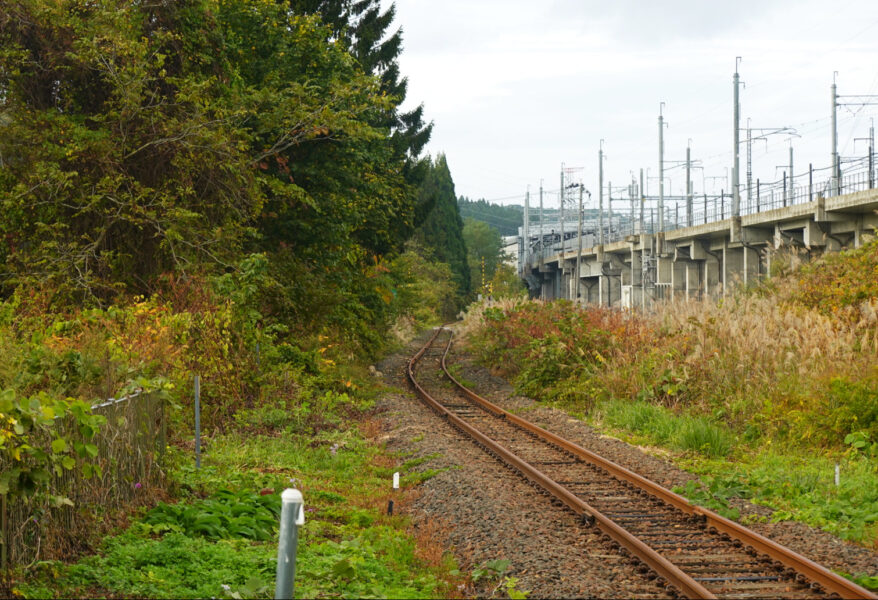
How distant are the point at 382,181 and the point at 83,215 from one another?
32.4 feet

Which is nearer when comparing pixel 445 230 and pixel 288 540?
pixel 288 540

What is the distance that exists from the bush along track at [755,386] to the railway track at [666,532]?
1.44 ft

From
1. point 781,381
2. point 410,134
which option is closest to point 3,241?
point 781,381

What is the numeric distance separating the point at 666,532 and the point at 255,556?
4.07 m

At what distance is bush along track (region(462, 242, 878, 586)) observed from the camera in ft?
32.6

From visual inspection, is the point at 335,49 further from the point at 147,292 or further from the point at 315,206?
the point at 147,292

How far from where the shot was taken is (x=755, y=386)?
14195mm

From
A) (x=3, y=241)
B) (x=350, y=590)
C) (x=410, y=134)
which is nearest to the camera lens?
(x=350, y=590)

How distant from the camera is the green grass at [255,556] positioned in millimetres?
5785

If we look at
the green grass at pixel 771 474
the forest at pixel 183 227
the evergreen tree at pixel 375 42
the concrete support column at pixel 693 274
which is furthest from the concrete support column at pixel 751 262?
the green grass at pixel 771 474

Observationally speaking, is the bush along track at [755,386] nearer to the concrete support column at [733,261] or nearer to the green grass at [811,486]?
the green grass at [811,486]

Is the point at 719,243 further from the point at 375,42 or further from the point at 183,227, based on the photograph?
the point at 183,227

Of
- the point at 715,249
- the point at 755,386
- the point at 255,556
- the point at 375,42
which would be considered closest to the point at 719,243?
the point at 715,249

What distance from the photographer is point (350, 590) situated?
637 cm
